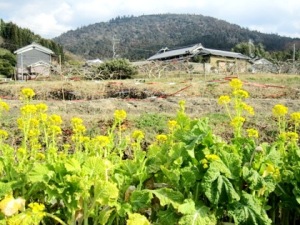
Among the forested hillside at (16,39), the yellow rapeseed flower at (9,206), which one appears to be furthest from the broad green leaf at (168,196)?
the forested hillside at (16,39)

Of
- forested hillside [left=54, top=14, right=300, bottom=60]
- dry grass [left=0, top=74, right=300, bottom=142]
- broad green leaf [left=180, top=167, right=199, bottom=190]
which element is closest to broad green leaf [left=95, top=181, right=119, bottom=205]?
broad green leaf [left=180, top=167, right=199, bottom=190]

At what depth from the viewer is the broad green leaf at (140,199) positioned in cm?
216

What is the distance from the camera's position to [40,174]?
209cm

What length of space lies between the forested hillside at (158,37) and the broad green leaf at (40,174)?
3964 inches

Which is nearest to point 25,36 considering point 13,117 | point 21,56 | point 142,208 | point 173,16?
point 21,56

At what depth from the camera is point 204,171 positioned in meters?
2.15

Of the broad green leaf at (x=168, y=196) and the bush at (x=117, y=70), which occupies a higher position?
the bush at (x=117, y=70)

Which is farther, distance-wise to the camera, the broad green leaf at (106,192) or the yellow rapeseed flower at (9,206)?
the broad green leaf at (106,192)

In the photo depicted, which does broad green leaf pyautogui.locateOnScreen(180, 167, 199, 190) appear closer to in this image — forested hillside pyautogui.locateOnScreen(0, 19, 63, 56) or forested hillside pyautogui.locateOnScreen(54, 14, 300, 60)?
forested hillside pyautogui.locateOnScreen(0, 19, 63, 56)

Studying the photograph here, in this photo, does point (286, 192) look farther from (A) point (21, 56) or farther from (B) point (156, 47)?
(B) point (156, 47)

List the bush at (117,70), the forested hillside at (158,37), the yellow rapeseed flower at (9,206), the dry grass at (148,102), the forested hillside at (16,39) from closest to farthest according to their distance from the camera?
the yellow rapeseed flower at (9,206) → the dry grass at (148,102) → the bush at (117,70) → the forested hillside at (16,39) → the forested hillside at (158,37)

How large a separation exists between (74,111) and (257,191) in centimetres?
896

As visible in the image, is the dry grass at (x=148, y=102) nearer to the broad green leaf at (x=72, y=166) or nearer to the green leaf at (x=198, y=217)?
the green leaf at (x=198, y=217)

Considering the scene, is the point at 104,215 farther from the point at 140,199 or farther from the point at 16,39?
the point at 16,39
